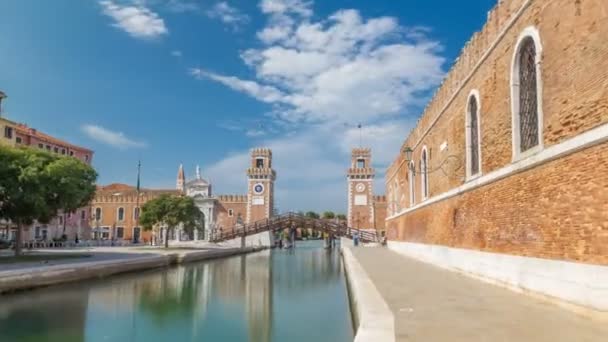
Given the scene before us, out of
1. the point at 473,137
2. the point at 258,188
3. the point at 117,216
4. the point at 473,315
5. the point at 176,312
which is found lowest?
the point at 176,312

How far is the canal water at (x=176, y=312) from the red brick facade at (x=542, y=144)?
396 centimetres

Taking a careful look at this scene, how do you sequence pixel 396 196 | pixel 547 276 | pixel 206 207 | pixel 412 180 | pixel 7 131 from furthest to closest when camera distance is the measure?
pixel 206 207
pixel 7 131
pixel 396 196
pixel 412 180
pixel 547 276

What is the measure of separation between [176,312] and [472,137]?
9.11 meters

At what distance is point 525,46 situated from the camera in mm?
9773

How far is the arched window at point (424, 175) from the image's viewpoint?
20309mm

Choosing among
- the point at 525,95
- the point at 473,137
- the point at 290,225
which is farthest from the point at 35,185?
the point at 290,225

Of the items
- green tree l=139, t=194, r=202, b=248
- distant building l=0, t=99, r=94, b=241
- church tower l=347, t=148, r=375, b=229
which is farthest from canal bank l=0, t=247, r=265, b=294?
church tower l=347, t=148, r=375, b=229

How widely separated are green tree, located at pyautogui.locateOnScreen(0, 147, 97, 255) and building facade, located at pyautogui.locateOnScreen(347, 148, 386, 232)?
3758 cm

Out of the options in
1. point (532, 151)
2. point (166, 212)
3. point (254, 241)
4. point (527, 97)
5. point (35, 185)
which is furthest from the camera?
point (254, 241)

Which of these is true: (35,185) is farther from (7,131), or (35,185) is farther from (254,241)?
(254,241)

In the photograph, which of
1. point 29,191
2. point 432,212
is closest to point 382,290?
point 432,212

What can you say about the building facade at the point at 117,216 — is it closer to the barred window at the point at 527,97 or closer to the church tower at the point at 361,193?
the church tower at the point at 361,193

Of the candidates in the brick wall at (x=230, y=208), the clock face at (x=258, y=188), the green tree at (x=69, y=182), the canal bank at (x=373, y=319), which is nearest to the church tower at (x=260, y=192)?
the clock face at (x=258, y=188)

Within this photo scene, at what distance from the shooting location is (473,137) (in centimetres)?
1371
